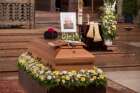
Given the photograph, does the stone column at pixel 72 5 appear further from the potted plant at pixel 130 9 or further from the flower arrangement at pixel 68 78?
the flower arrangement at pixel 68 78

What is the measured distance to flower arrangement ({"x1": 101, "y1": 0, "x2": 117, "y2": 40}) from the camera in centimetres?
1202

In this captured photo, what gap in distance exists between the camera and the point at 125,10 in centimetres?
1809

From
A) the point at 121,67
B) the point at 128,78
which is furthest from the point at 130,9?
the point at 128,78

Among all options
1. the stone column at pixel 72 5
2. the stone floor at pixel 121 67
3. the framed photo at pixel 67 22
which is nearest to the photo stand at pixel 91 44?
the stone floor at pixel 121 67

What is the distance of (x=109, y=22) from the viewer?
1212 centimetres

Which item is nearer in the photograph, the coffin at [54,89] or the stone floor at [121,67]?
the coffin at [54,89]

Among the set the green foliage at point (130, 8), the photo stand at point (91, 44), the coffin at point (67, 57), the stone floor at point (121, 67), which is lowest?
the stone floor at point (121, 67)

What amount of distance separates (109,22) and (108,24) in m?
0.08

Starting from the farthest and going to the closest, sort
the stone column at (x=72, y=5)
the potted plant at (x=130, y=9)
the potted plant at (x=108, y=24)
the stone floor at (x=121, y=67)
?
the stone column at (x=72, y=5) < the potted plant at (x=130, y=9) < the potted plant at (x=108, y=24) < the stone floor at (x=121, y=67)

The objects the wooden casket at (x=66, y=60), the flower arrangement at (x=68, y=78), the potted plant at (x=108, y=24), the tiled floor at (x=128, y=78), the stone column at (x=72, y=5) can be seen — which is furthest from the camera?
the stone column at (x=72, y=5)

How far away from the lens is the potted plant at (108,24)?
39.4 feet

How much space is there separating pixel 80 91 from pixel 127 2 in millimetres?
12479

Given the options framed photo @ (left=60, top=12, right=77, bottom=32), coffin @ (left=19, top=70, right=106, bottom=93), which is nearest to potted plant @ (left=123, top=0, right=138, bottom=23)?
framed photo @ (left=60, top=12, right=77, bottom=32)

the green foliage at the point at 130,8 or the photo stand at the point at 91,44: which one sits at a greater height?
the green foliage at the point at 130,8
